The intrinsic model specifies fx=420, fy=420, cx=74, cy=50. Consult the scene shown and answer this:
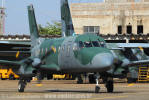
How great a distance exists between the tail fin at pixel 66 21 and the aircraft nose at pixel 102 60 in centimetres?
996

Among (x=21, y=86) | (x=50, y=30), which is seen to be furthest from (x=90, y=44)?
(x=50, y=30)

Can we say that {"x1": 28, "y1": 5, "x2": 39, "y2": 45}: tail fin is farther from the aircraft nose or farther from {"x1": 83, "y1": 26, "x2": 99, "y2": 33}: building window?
{"x1": 83, "y1": 26, "x2": 99, "y2": 33}: building window

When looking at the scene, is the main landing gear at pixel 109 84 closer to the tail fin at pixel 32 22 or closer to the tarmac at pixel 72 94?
the tarmac at pixel 72 94

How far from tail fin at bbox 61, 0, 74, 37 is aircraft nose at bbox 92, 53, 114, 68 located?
32.7 ft

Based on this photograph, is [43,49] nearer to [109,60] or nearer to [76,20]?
[109,60]

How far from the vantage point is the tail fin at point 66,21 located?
113 feet

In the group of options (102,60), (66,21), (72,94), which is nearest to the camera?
(102,60)

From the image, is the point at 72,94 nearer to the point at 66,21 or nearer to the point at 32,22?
the point at 32,22

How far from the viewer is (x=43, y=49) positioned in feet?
93.5

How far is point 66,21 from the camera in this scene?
3591 centimetres

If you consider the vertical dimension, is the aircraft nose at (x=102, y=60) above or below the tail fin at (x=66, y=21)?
below

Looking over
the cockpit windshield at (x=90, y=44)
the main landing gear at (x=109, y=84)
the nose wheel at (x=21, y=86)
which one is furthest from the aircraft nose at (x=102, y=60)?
the nose wheel at (x=21, y=86)

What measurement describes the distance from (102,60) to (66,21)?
1254 cm

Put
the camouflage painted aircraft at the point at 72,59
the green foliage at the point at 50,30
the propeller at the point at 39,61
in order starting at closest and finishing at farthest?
the camouflage painted aircraft at the point at 72,59 → the propeller at the point at 39,61 → the green foliage at the point at 50,30
